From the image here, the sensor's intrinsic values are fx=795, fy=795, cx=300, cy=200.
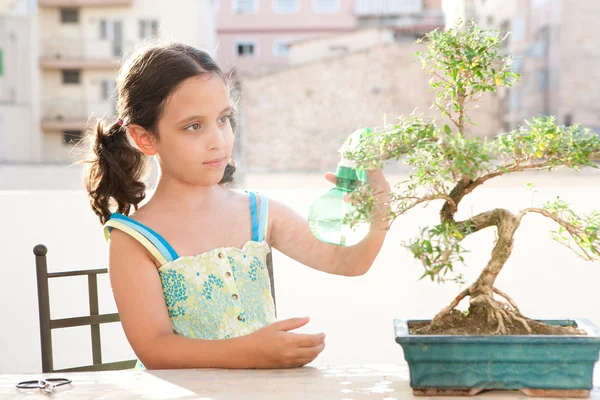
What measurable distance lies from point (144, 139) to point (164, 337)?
359 mm

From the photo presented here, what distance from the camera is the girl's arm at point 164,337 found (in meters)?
1.07

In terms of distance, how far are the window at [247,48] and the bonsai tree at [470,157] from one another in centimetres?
2653

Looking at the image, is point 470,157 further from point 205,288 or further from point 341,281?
point 341,281

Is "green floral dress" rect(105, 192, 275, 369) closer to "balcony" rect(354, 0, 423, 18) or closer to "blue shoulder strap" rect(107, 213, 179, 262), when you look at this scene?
"blue shoulder strap" rect(107, 213, 179, 262)

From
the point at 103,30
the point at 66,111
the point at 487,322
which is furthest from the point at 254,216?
the point at 103,30

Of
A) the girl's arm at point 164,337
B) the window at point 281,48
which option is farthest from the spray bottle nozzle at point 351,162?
the window at point 281,48

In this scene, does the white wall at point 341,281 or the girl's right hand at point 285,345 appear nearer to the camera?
the girl's right hand at point 285,345

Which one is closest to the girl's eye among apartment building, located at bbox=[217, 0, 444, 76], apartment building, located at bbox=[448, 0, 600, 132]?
apartment building, located at bbox=[448, 0, 600, 132]

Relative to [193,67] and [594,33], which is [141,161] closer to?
[193,67]

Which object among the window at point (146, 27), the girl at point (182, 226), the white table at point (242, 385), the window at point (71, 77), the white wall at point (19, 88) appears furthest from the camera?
the window at point (71, 77)

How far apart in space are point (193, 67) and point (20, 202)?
4.99 feet

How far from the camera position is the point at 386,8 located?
89.2 ft

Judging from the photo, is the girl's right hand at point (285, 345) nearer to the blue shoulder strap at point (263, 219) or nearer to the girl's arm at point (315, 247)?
the girl's arm at point (315, 247)

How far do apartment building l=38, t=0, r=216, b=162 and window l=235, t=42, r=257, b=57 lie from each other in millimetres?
3498
